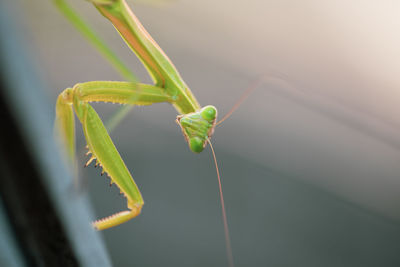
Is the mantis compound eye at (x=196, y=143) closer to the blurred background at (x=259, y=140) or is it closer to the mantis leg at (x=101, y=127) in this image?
the mantis leg at (x=101, y=127)

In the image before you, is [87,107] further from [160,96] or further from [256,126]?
[256,126]

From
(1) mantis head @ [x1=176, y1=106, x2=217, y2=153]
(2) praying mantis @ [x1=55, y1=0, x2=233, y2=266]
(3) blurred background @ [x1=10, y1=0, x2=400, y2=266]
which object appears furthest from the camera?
(3) blurred background @ [x1=10, y1=0, x2=400, y2=266]

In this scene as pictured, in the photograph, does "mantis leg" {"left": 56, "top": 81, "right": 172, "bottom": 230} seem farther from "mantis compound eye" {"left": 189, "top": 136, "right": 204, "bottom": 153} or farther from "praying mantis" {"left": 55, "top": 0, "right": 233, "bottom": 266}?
"mantis compound eye" {"left": 189, "top": 136, "right": 204, "bottom": 153}

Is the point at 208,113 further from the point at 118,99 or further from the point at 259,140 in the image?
the point at 259,140

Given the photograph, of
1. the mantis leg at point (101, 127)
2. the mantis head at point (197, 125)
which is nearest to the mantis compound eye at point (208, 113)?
the mantis head at point (197, 125)

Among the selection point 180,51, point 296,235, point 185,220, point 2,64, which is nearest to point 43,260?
point 2,64

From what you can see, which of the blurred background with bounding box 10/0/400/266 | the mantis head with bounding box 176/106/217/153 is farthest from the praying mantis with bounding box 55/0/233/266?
the blurred background with bounding box 10/0/400/266
